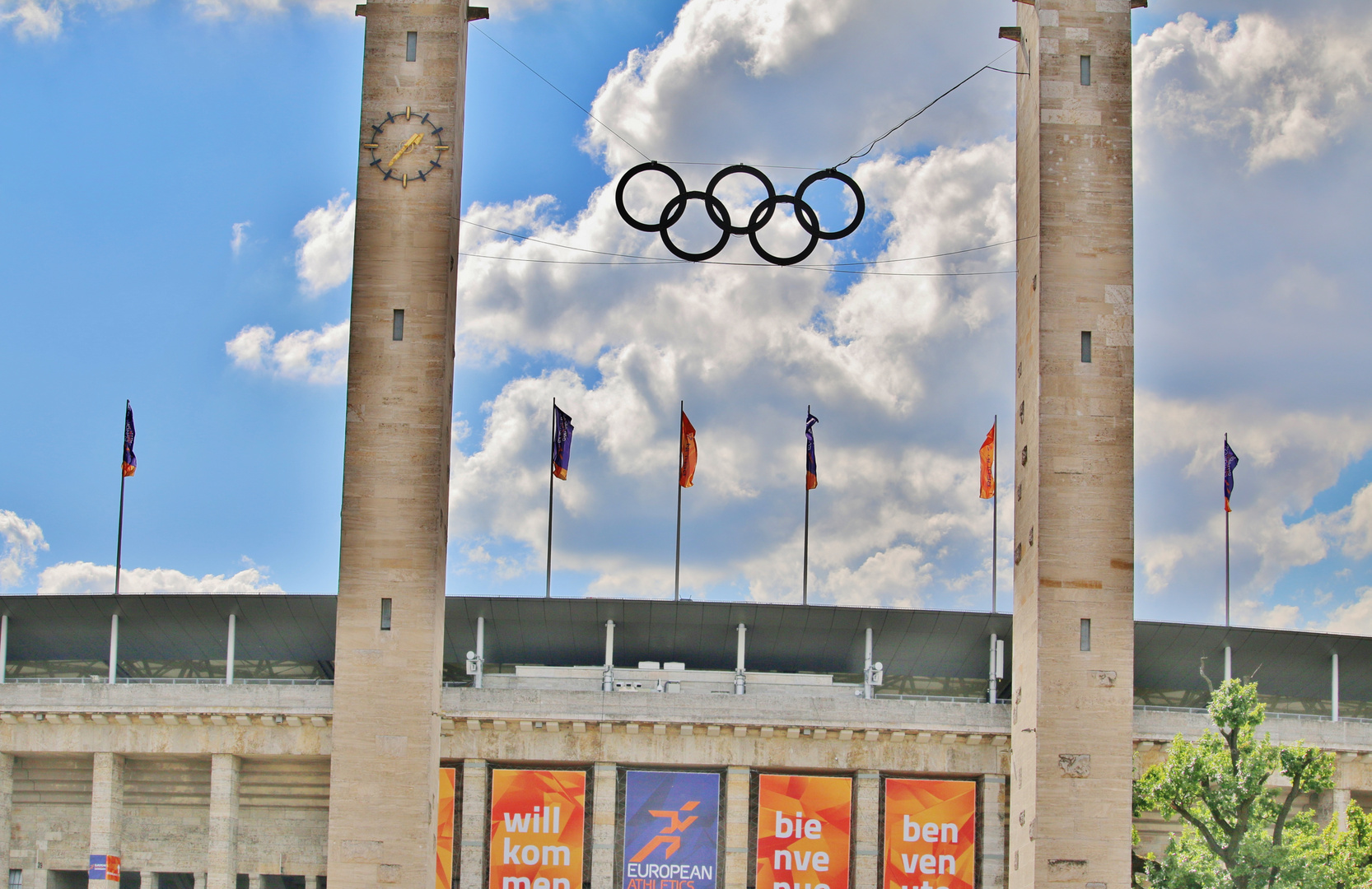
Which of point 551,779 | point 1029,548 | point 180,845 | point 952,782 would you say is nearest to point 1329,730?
point 952,782

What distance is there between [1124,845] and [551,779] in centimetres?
2084

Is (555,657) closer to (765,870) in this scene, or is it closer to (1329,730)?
(765,870)

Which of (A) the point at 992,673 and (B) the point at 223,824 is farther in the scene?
(A) the point at 992,673

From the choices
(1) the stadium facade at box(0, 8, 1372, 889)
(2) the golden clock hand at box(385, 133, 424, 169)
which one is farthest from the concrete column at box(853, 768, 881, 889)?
(2) the golden clock hand at box(385, 133, 424, 169)

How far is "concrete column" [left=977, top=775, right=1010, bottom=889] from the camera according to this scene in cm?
5531

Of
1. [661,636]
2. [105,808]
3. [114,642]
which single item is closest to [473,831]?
[661,636]

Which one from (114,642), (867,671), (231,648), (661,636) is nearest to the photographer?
(867,671)

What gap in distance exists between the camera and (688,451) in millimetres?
61969

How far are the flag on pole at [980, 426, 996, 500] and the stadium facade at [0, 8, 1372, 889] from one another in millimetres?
5233

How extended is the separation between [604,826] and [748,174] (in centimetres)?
2546

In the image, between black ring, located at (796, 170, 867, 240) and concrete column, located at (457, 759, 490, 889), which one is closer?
black ring, located at (796, 170, 867, 240)

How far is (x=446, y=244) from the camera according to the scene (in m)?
47.9

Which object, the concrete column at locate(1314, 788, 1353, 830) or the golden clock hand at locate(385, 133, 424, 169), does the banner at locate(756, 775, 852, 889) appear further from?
the golden clock hand at locate(385, 133, 424, 169)

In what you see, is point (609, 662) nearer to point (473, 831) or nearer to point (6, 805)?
point (473, 831)
